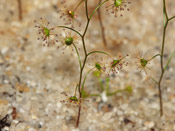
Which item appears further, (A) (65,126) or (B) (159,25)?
(B) (159,25)

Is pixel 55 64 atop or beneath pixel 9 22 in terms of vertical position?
beneath

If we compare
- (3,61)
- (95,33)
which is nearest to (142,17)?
(95,33)

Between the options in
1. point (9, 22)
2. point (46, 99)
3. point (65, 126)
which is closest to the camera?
point (65, 126)

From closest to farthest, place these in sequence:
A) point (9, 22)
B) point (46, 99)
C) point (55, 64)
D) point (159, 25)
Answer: point (46, 99), point (55, 64), point (9, 22), point (159, 25)

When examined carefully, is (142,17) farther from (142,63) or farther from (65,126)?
(65,126)

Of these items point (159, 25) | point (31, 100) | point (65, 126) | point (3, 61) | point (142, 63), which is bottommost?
point (65, 126)

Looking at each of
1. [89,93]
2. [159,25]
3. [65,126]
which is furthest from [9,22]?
[159,25]

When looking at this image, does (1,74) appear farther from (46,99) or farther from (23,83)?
(46,99)
